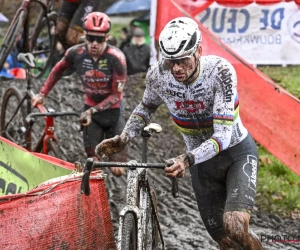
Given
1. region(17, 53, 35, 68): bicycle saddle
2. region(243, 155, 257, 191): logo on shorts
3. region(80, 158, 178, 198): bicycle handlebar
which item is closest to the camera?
region(80, 158, 178, 198): bicycle handlebar

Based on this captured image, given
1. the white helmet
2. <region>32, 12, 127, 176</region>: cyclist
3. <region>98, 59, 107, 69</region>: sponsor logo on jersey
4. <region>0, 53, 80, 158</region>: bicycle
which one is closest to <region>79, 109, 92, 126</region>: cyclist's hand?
<region>0, 53, 80, 158</region>: bicycle

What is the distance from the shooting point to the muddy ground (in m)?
7.69

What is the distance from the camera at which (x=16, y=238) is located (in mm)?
5281

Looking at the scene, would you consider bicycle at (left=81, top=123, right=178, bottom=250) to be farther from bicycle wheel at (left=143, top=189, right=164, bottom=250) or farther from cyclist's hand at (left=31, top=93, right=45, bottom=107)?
cyclist's hand at (left=31, top=93, right=45, bottom=107)

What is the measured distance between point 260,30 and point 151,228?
6.80m

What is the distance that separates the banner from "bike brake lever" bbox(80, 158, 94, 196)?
7.12 m

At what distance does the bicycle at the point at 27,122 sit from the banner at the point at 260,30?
11.2 ft

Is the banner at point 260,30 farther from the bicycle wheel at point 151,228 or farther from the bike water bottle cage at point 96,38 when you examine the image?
the bicycle wheel at point 151,228

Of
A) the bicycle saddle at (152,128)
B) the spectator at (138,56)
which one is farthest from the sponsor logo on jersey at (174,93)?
the spectator at (138,56)

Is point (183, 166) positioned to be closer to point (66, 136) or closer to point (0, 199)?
point (0, 199)

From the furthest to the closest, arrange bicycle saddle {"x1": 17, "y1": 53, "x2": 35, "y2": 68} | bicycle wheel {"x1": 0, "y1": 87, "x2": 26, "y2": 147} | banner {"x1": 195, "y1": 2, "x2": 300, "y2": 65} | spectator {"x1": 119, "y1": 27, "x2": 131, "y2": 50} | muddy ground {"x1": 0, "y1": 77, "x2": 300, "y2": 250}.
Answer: spectator {"x1": 119, "y1": 27, "x2": 131, "y2": 50}
banner {"x1": 195, "y1": 2, "x2": 300, "y2": 65}
bicycle wheel {"x1": 0, "y1": 87, "x2": 26, "y2": 147}
bicycle saddle {"x1": 17, "y1": 53, "x2": 35, "y2": 68}
muddy ground {"x1": 0, "y1": 77, "x2": 300, "y2": 250}

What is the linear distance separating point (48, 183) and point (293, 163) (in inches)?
158

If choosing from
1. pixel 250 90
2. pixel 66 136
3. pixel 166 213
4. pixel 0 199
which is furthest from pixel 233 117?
pixel 66 136

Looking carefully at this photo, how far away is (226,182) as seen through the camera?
5.84 metres
